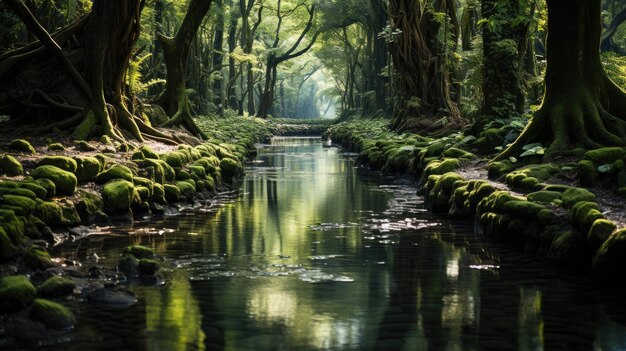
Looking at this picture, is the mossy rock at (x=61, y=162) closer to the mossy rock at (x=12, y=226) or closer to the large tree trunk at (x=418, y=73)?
the mossy rock at (x=12, y=226)

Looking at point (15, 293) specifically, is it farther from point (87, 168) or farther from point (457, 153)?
point (457, 153)

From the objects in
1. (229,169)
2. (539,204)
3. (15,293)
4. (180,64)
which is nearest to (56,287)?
(15,293)

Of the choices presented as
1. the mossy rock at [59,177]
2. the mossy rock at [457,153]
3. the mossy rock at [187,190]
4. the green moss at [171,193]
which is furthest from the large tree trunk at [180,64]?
the mossy rock at [59,177]

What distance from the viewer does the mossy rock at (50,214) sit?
31.9 ft

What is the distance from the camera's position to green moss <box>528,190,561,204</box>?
9.74m

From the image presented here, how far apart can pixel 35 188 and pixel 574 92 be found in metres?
8.84

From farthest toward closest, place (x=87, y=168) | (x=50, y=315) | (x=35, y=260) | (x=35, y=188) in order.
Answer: (x=87, y=168)
(x=35, y=188)
(x=35, y=260)
(x=50, y=315)

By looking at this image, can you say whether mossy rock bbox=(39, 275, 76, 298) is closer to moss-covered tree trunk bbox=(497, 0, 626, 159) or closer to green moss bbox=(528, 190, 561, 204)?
green moss bbox=(528, 190, 561, 204)

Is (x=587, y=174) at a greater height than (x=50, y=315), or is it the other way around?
(x=587, y=174)

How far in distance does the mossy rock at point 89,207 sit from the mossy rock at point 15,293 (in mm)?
4538

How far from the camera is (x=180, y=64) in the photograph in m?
23.5

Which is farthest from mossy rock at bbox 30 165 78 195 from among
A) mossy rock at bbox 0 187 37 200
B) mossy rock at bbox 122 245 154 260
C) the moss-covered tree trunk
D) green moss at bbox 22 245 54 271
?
the moss-covered tree trunk

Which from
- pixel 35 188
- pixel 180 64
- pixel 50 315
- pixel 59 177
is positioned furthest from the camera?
pixel 180 64

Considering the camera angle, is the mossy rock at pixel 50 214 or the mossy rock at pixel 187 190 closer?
the mossy rock at pixel 50 214
